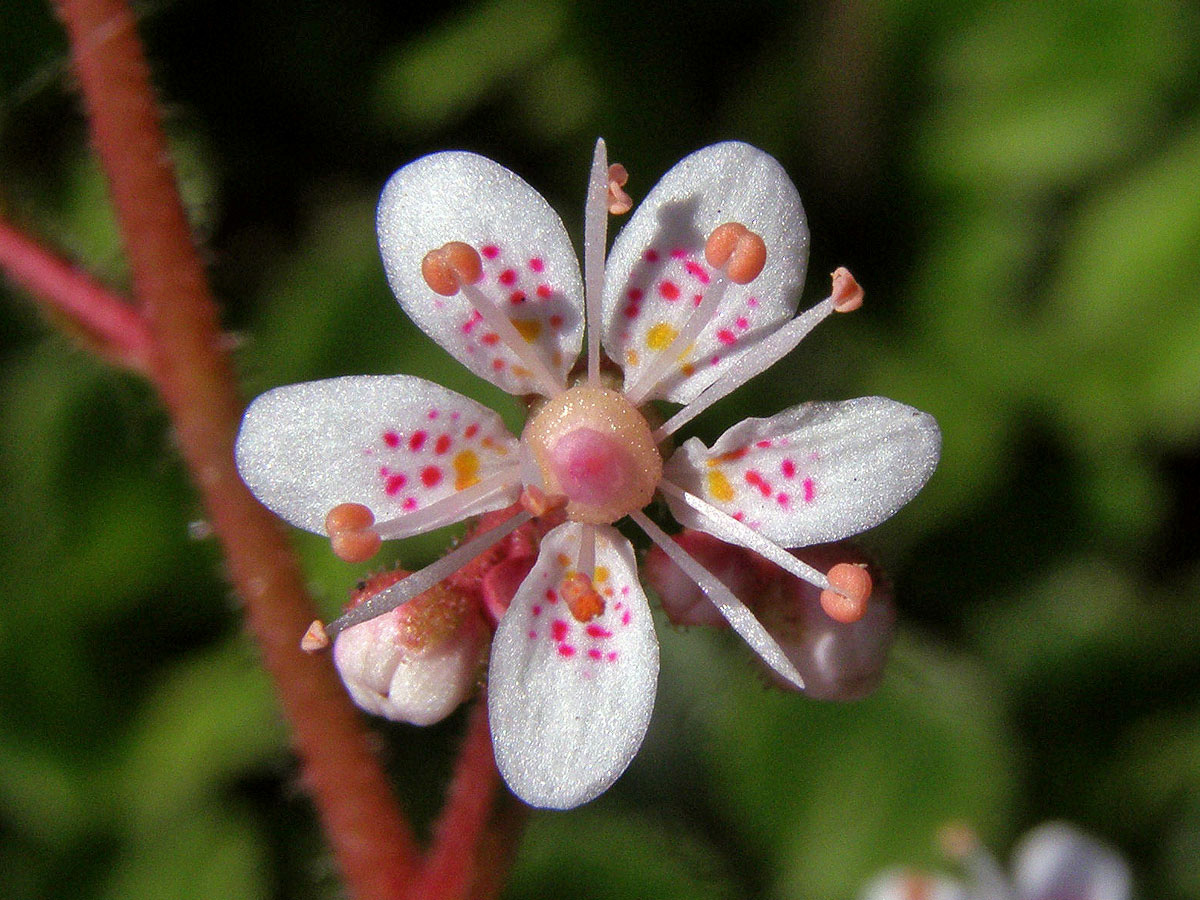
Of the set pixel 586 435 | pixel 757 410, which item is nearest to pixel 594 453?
pixel 586 435

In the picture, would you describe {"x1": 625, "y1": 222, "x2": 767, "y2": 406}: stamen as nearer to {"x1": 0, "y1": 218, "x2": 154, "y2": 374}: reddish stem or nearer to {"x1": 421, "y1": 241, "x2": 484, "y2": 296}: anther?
{"x1": 421, "y1": 241, "x2": 484, "y2": 296}: anther

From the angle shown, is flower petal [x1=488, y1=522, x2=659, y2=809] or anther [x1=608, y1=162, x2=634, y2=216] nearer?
flower petal [x1=488, y1=522, x2=659, y2=809]

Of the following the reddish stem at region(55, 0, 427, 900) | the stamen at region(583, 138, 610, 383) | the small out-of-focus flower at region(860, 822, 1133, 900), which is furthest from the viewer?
the small out-of-focus flower at region(860, 822, 1133, 900)

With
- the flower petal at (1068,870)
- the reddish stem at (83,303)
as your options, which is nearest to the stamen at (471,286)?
the reddish stem at (83,303)

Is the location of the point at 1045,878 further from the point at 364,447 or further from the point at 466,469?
the point at 364,447

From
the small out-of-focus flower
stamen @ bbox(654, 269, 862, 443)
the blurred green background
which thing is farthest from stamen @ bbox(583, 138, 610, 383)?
the small out-of-focus flower

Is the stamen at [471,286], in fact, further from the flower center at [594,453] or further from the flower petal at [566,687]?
the flower petal at [566,687]

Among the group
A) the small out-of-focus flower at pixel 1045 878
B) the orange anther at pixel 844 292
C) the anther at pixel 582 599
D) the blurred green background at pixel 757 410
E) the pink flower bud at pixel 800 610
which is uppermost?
the orange anther at pixel 844 292
